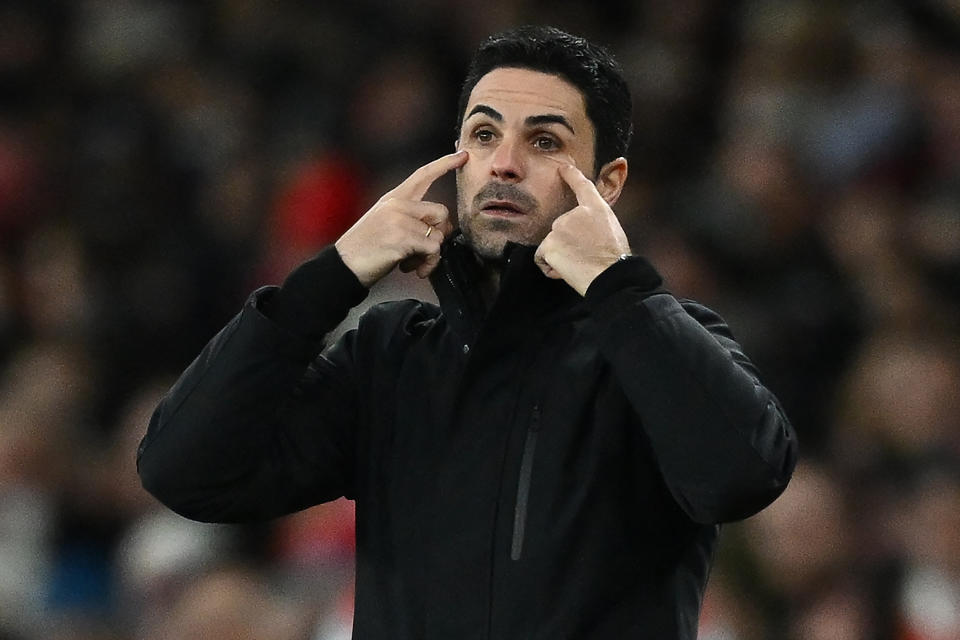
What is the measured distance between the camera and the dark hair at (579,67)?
3.08m

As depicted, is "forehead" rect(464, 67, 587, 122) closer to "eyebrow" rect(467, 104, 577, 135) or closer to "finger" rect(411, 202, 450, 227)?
"eyebrow" rect(467, 104, 577, 135)

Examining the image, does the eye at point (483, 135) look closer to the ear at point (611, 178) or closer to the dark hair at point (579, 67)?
the dark hair at point (579, 67)

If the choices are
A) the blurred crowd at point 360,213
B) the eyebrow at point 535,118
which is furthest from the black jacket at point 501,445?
the blurred crowd at point 360,213

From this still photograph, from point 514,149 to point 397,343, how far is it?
1.20 feet

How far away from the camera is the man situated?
2.71m

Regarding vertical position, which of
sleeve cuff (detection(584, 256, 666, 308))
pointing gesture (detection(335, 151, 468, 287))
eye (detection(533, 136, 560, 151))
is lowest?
sleeve cuff (detection(584, 256, 666, 308))

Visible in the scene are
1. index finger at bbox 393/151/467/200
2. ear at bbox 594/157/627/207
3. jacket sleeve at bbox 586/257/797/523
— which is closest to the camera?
jacket sleeve at bbox 586/257/797/523

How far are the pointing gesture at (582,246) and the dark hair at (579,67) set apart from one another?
263mm

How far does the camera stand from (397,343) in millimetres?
3020

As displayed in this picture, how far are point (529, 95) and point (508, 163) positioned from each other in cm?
15

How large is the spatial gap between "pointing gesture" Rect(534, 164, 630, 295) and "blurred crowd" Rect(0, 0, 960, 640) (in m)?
2.22

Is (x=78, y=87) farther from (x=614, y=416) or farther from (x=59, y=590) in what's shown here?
(x=614, y=416)

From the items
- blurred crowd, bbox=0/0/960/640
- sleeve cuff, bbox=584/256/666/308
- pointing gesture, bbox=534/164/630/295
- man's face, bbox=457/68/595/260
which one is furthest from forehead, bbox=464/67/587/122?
blurred crowd, bbox=0/0/960/640

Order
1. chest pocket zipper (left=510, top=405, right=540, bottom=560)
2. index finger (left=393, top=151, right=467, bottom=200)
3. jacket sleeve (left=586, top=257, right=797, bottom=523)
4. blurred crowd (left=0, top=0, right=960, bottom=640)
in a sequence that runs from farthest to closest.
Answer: blurred crowd (left=0, top=0, right=960, bottom=640) < index finger (left=393, top=151, right=467, bottom=200) < chest pocket zipper (left=510, top=405, right=540, bottom=560) < jacket sleeve (left=586, top=257, right=797, bottom=523)
